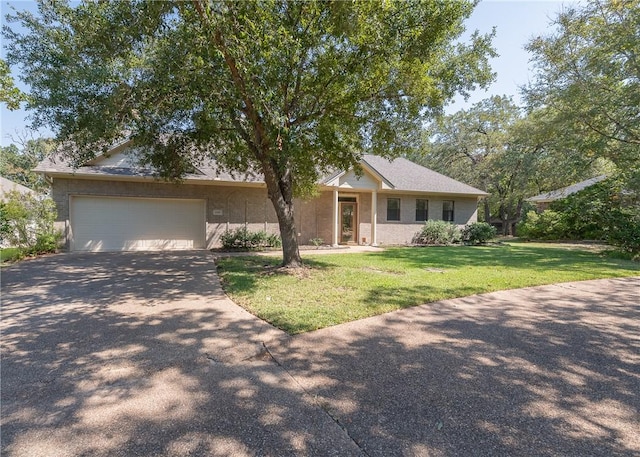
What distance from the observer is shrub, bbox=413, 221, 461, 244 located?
17594 millimetres

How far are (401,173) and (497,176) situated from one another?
11.6 m

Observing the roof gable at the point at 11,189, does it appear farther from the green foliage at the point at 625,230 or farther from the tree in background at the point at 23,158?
the green foliage at the point at 625,230

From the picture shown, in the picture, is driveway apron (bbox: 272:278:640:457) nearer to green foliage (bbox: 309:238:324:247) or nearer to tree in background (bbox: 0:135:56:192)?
green foliage (bbox: 309:238:324:247)

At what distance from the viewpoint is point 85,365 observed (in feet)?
11.7

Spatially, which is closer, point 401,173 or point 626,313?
point 626,313

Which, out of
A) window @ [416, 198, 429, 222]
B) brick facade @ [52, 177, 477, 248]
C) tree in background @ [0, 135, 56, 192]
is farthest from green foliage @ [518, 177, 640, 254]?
tree in background @ [0, 135, 56, 192]

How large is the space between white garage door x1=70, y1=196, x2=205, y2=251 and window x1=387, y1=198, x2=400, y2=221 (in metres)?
9.46

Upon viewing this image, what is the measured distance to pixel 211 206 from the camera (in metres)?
14.6

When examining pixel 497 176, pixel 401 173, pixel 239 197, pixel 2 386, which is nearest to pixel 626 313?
pixel 2 386

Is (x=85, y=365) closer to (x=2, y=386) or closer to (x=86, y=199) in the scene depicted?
(x=2, y=386)

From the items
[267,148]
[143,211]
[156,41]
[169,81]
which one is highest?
[156,41]

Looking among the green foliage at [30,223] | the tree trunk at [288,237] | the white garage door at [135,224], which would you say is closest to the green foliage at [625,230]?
the tree trunk at [288,237]

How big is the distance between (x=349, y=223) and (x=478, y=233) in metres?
7.31

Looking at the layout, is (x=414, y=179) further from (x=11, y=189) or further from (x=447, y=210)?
(x=11, y=189)
